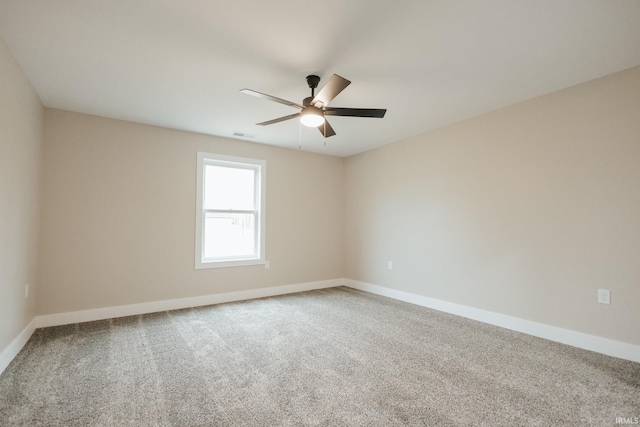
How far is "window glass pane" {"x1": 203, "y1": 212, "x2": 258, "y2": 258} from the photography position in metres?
4.45

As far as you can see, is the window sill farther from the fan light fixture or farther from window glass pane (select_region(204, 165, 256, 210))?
the fan light fixture

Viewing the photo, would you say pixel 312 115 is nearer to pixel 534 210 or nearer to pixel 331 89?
pixel 331 89

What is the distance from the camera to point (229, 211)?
4.59 m

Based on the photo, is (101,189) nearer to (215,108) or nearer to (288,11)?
(215,108)

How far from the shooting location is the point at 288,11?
1.90 meters

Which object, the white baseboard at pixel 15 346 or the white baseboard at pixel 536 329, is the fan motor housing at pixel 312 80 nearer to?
the white baseboard at pixel 536 329

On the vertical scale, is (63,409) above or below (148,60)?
below

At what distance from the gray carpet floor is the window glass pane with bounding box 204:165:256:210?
71.2 inches

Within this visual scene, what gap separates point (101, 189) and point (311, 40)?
3088 millimetres

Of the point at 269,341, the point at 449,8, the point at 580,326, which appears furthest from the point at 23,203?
the point at 580,326

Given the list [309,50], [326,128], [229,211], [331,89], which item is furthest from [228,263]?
[309,50]

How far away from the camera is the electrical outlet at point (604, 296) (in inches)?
104

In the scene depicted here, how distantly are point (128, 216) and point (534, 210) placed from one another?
4.64 metres

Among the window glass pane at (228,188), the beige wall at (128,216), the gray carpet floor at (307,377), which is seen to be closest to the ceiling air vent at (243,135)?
the beige wall at (128,216)
